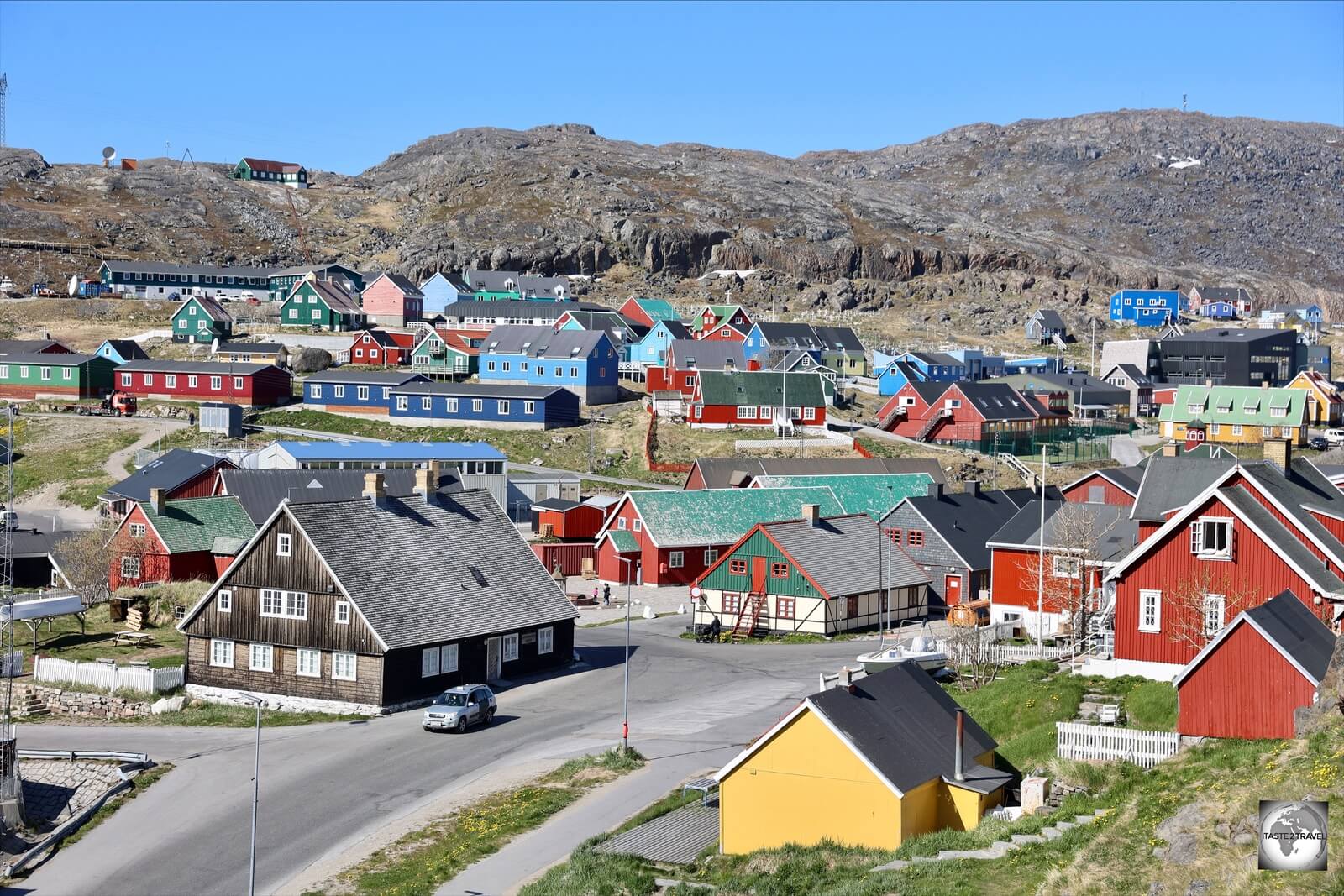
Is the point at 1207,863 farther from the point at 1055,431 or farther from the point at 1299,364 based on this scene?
the point at 1299,364

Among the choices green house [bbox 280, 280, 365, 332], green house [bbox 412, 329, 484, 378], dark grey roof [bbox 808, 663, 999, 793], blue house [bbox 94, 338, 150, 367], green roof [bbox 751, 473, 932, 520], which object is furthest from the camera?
green house [bbox 280, 280, 365, 332]

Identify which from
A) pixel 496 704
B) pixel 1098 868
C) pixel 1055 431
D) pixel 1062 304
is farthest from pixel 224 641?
pixel 1062 304

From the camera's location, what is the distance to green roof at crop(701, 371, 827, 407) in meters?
106

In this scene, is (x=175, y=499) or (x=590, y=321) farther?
(x=590, y=321)

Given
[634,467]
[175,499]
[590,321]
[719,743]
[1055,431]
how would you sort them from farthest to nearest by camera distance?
1. [590,321]
2. [1055,431]
3. [634,467]
4. [175,499]
5. [719,743]

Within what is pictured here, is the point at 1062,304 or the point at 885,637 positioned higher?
the point at 1062,304

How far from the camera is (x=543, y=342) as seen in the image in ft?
384

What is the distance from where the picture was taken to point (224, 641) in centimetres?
4569

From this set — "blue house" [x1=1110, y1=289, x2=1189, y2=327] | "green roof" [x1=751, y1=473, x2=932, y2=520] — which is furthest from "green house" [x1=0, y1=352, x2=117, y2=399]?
"blue house" [x1=1110, y1=289, x2=1189, y2=327]

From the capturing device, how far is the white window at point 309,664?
44.1m

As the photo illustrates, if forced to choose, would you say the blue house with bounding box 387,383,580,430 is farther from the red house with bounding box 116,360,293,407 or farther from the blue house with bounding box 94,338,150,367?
the blue house with bounding box 94,338,150,367

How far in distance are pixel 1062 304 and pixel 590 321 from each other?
76770mm

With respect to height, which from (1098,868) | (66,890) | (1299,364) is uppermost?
(1299,364)

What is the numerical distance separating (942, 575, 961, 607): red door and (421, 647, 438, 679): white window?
27.6 metres
